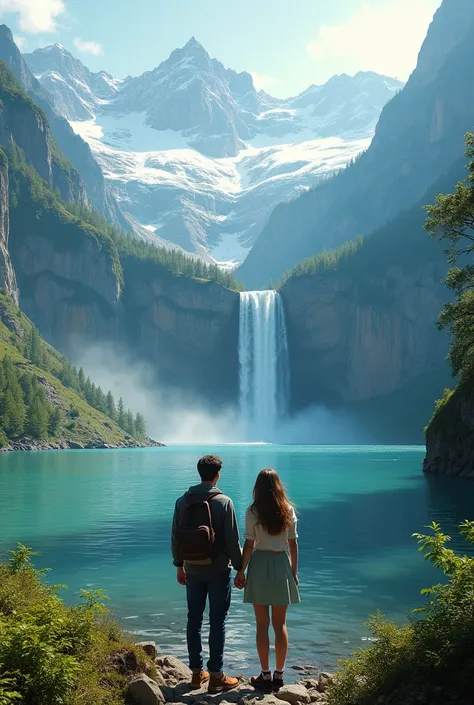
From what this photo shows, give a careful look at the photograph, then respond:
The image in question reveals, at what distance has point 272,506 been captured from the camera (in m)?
10.3

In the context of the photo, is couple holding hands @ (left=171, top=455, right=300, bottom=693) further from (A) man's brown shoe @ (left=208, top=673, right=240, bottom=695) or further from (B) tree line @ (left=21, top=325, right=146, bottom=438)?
(B) tree line @ (left=21, top=325, right=146, bottom=438)

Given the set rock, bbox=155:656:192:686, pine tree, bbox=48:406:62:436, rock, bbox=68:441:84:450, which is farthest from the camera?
pine tree, bbox=48:406:62:436

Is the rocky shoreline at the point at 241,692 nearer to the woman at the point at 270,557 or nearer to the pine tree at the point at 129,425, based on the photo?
the woman at the point at 270,557

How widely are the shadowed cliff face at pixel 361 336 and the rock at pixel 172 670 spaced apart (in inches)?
6873

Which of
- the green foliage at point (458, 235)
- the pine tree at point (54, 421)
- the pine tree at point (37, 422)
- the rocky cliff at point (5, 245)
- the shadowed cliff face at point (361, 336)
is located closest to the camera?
the green foliage at point (458, 235)

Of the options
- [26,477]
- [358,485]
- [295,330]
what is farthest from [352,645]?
[295,330]

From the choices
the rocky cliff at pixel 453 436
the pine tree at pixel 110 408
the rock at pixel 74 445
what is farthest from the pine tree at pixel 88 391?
the rocky cliff at pixel 453 436

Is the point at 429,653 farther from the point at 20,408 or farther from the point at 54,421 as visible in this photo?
the point at 54,421

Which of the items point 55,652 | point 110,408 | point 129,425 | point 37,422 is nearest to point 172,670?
point 55,652

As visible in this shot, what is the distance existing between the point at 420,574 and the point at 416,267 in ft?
582

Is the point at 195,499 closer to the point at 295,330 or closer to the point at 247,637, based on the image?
the point at 247,637

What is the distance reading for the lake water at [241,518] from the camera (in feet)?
55.1

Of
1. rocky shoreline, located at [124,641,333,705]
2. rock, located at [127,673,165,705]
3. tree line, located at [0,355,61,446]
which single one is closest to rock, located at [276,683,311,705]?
rocky shoreline, located at [124,641,333,705]

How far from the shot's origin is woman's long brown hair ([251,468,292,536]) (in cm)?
1025
